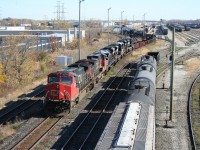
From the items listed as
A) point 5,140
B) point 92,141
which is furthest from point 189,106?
point 5,140

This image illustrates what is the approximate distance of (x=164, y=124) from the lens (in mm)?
22906

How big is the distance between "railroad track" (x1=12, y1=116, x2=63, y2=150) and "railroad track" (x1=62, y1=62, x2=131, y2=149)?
177 centimetres

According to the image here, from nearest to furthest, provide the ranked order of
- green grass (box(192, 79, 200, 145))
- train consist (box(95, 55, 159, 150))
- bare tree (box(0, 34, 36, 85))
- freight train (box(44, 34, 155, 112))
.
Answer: train consist (box(95, 55, 159, 150)), green grass (box(192, 79, 200, 145)), freight train (box(44, 34, 155, 112)), bare tree (box(0, 34, 36, 85))

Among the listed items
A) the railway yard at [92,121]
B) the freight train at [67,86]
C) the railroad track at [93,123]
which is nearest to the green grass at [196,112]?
the railway yard at [92,121]

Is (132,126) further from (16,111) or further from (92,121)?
(16,111)

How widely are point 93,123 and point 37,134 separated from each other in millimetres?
4198

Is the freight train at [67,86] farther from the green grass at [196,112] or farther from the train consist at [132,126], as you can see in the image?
the green grass at [196,112]

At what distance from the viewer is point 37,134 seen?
21.1 metres

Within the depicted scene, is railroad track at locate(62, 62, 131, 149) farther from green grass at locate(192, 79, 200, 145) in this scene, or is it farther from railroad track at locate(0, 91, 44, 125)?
green grass at locate(192, 79, 200, 145)

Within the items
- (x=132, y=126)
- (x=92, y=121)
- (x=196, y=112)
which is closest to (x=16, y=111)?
(x=92, y=121)

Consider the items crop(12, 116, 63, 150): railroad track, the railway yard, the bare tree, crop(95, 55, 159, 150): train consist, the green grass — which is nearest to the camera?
crop(95, 55, 159, 150): train consist

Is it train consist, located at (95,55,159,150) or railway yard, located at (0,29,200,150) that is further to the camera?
railway yard, located at (0,29,200,150)

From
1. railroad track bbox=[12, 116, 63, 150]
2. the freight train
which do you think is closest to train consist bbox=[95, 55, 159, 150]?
the freight train

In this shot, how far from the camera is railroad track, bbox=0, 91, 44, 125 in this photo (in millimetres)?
24263
